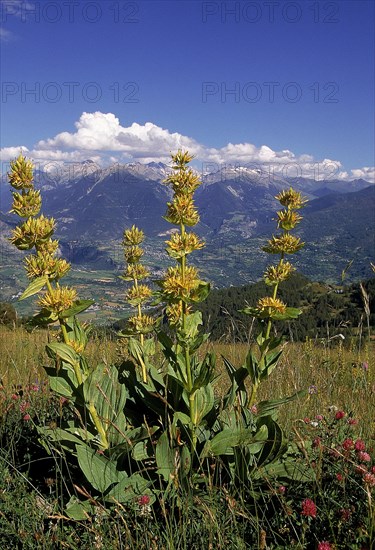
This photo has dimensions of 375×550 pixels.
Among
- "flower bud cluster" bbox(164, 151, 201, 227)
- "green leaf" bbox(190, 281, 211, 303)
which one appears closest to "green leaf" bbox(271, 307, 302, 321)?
"green leaf" bbox(190, 281, 211, 303)

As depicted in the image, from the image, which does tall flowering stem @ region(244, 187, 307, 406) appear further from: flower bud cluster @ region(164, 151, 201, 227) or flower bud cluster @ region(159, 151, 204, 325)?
flower bud cluster @ region(164, 151, 201, 227)

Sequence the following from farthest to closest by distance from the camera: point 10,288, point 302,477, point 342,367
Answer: point 10,288 < point 342,367 < point 302,477

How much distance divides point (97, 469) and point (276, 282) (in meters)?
1.96

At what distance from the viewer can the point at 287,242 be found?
12.1ft

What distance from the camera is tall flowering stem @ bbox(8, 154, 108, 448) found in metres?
2.99

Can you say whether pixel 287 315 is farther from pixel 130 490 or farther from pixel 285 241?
pixel 130 490

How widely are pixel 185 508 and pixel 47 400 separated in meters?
2.55

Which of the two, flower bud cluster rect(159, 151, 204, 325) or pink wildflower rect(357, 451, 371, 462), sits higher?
flower bud cluster rect(159, 151, 204, 325)

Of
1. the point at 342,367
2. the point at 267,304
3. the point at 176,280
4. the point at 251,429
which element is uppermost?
the point at 176,280

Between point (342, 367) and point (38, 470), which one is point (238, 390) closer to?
point (38, 470)

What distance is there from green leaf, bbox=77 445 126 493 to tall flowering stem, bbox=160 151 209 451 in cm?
61

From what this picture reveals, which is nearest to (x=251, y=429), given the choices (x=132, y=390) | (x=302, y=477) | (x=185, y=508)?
(x=302, y=477)

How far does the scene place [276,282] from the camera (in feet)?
12.0

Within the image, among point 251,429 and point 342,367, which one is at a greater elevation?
point 251,429
